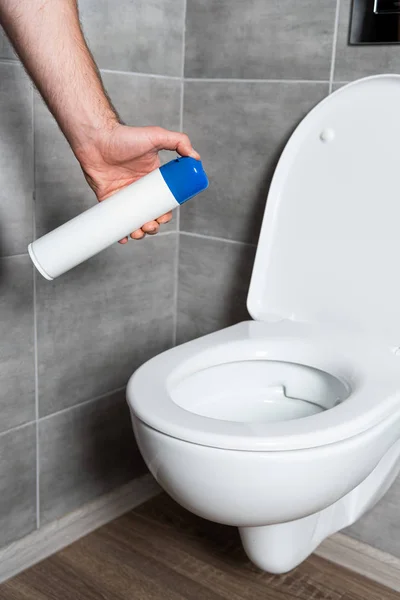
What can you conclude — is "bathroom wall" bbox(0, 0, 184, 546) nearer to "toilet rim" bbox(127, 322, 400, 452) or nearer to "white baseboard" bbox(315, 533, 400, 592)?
"toilet rim" bbox(127, 322, 400, 452)

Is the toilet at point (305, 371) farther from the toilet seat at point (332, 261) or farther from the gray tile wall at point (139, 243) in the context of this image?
the gray tile wall at point (139, 243)

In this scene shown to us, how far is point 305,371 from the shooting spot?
114 centimetres

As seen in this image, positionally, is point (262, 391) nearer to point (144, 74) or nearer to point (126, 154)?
point (126, 154)

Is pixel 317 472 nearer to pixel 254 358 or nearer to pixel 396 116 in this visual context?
pixel 254 358

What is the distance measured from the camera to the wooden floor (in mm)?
1254

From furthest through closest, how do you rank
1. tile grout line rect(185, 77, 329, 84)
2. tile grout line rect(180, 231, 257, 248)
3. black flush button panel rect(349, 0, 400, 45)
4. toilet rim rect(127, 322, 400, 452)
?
1. tile grout line rect(180, 231, 257, 248)
2. tile grout line rect(185, 77, 329, 84)
3. black flush button panel rect(349, 0, 400, 45)
4. toilet rim rect(127, 322, 400, 452)

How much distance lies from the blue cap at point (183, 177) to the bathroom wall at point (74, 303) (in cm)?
40

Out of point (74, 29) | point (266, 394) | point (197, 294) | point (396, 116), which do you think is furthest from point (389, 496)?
point (74, 29)

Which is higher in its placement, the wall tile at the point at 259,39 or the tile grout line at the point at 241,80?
the wall tile at the point at 259,39

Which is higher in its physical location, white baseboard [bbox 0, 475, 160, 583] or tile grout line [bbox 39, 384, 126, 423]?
tile grout line [bbox 39, 384, 126, 423]

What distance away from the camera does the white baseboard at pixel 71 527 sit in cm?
131

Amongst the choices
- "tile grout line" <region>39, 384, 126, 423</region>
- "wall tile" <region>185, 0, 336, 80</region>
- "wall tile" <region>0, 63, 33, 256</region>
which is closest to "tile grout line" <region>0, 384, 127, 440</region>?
"tile grout line" <region>39, 384, 126, 423</region>

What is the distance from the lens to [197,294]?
1573 mm

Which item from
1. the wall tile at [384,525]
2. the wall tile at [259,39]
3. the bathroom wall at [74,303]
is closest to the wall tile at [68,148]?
the bathroom wall at [74,303]
